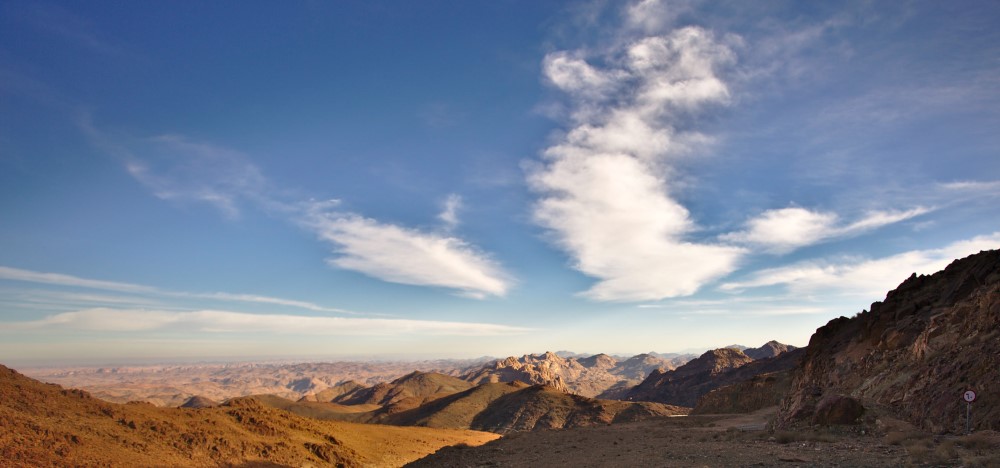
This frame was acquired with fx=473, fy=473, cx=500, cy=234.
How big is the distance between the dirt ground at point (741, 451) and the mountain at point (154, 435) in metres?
8.95

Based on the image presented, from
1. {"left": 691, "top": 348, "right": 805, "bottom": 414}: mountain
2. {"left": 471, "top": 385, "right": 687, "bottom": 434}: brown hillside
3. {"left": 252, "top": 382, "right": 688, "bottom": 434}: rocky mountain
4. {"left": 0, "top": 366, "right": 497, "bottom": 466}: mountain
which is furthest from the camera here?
{"left": 252, "top": 382, "right": 688, "bottom": 434}: rocky mountain

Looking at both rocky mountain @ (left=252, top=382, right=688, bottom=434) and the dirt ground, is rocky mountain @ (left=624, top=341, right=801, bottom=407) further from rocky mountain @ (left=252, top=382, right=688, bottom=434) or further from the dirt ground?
the dirt ground

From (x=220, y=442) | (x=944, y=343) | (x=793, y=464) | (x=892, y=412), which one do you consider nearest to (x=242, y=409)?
(x=220, y=442)

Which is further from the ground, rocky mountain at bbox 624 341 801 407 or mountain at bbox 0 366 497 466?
mountain at bbox 0 366 497 466

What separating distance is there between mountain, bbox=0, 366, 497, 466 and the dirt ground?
8.95 m

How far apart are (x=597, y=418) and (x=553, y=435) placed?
2089 inches

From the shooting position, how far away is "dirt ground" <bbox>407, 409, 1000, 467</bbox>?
12.5 meters

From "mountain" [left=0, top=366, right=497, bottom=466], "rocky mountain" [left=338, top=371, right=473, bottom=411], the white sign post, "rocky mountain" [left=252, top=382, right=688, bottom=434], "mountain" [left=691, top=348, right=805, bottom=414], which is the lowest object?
"rocky mountain" [left=338, top=371, right=473, bottom=411]

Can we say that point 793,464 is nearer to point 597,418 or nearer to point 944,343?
point 944,343

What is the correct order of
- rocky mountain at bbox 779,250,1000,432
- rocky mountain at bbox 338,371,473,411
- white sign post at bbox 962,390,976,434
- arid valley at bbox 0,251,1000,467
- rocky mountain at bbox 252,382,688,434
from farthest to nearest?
rocky mountain at bbox 338,371,473,411
rocky mountain at bbox 252,382,688,434
rocky mountain at bbox 779,250,1000,432
arid valley at bbox 0,251,1000,467
white sign post at bbox 962,390,976,434

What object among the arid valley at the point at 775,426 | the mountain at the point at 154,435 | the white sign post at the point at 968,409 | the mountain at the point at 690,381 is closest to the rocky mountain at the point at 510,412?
the mountain at the point at 690,381

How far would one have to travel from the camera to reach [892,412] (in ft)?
65.2

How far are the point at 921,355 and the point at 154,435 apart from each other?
38.6m

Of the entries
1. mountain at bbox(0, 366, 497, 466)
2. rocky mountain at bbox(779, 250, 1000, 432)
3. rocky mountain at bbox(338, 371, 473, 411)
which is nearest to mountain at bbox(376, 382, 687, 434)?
rocky mountain at bbox(779, 250, 1000, 432)
